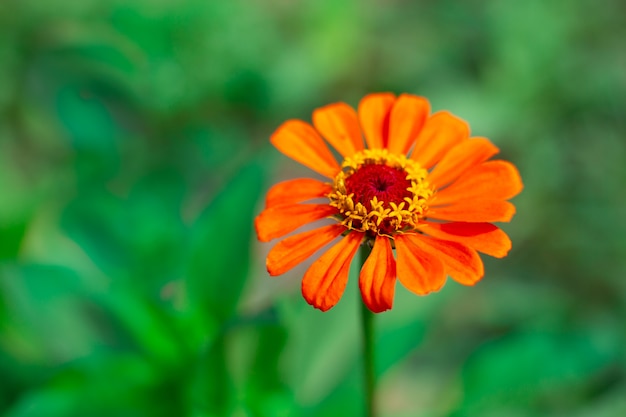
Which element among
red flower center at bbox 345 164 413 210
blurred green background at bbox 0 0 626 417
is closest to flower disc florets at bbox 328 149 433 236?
red flower center at bbox 345 164 413 210

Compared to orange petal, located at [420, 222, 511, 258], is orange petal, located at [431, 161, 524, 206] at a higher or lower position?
higher

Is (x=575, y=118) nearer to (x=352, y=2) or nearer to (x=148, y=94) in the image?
(x=352, y=2)

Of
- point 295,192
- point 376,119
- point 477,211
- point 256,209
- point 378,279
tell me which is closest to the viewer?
point 378,279

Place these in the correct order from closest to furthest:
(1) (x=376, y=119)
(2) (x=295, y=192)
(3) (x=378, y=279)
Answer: (3) (x=378, y=279) < (2) (x=295, y=192) < (1) (x=376, y=119)

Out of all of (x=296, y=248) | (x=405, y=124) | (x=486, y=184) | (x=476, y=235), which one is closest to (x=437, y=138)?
(x=405, y=124)

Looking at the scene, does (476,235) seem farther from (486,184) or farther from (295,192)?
(295,192)

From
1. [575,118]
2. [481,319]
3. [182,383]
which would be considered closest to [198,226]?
[182,383]

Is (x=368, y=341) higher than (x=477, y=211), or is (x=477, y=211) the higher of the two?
(x=477, y=211)

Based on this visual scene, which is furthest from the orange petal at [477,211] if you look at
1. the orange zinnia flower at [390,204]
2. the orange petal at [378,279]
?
the orange petal at [378,279]

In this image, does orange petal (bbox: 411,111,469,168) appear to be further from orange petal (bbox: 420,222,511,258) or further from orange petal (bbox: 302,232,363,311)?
orange petal (bbox: 302,232,363,311)
